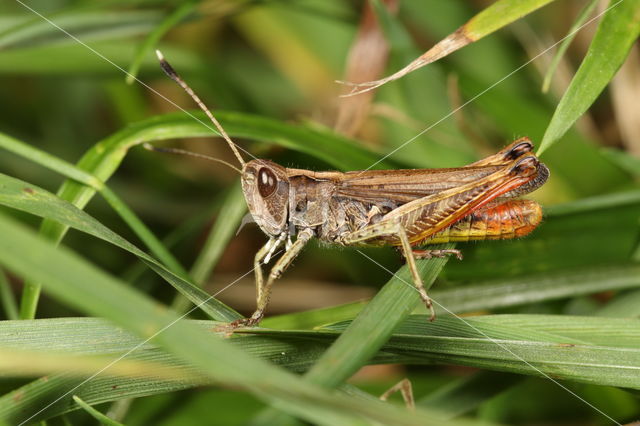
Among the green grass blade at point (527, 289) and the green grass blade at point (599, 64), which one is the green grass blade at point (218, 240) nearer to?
the green grass blade at point (527, 289)

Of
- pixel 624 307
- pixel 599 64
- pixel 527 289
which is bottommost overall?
pixel 624 307

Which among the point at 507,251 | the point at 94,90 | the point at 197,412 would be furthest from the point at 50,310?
the point at 507,251

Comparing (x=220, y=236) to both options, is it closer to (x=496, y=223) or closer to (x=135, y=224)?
(x=135, y=224)

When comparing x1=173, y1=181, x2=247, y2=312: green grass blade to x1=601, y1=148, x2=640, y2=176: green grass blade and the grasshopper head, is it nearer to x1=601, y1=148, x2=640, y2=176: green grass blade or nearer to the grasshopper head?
the grasshopper head

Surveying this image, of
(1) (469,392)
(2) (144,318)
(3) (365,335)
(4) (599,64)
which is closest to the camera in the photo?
(2) (144,318)

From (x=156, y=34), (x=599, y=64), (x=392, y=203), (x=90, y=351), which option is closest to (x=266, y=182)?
(x=392, y=203)
